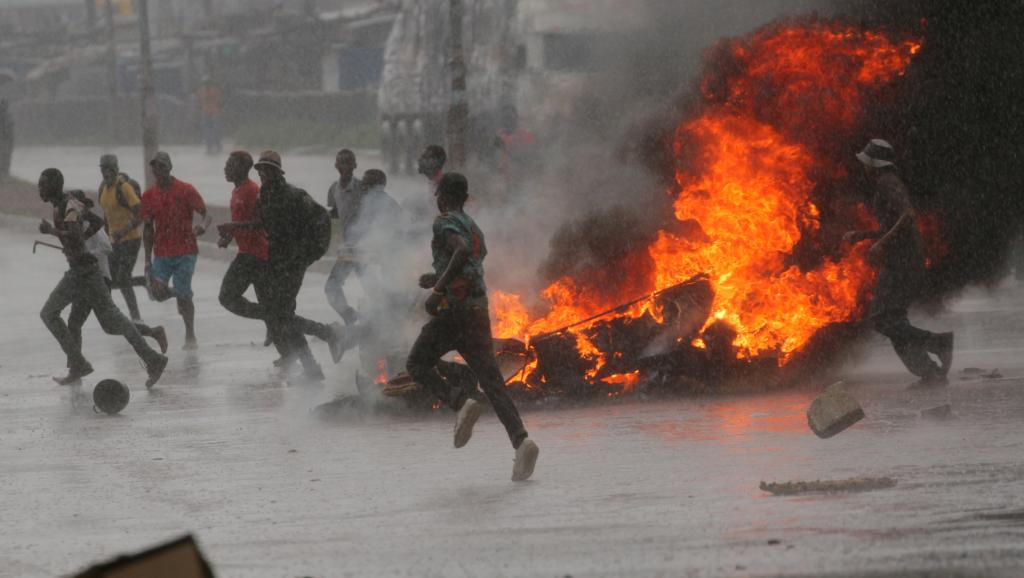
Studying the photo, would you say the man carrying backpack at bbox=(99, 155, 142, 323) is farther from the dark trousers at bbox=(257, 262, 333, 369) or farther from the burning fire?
the burning fire

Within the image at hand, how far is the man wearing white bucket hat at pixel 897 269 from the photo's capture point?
1120cm

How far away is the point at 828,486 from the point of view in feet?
25.4

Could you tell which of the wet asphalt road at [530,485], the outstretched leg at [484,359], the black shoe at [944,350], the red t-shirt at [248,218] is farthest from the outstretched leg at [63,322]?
the black shoe at [944,350]

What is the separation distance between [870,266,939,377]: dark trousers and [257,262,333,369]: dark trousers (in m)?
4.24

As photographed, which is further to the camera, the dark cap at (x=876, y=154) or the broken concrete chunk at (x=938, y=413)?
the dark cap at (x=876, y=154)

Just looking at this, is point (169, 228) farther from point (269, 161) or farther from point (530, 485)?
point (530, 485)

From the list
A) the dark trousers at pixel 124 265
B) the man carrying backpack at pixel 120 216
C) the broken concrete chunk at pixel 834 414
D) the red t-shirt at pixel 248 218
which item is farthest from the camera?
the man carrying backpack at pixel 120 216

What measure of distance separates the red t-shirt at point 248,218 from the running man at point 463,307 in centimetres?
418

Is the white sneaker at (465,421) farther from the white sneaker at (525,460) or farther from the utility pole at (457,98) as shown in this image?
the utility pole at (457,98)

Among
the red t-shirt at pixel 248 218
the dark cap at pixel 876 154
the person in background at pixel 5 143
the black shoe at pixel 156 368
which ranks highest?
the dark cap at pixel 876 154

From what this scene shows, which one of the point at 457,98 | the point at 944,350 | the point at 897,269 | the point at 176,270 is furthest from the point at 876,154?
the point at 457,98

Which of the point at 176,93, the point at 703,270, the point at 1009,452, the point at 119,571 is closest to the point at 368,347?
the point at 703,270

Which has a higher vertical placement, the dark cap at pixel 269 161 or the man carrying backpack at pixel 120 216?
the dark cap at pixel 269 161

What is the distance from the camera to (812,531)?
681 centimetres
